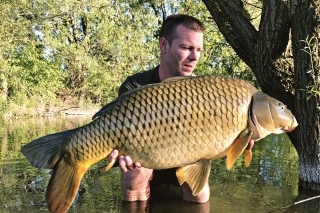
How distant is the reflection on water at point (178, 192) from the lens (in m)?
3.06

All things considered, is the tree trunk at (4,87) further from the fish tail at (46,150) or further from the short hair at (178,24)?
the fish tail at (46,150)

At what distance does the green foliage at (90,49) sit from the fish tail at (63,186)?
15.2m

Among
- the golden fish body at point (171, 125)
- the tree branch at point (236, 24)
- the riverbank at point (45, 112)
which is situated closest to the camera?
the golden fish body at point (171, 125)

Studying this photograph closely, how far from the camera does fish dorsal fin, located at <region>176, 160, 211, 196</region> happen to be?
2.09 metres

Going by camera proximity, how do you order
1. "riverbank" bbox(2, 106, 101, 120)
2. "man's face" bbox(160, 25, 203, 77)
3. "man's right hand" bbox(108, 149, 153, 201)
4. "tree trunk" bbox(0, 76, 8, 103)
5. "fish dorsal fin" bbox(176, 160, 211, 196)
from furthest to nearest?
"tree trunk" bbox(0, 76, 8, 103) → "riverbank" bbox(2, 106, 101, 120) → "man's right hand" bbox(108, 149, 153, 201) → "man's face" bbox(160, 25, 203, 77) → "fish dorsal fin" bbox(176, 160, 211, 196)

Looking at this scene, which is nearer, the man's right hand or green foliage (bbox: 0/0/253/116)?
the man's right hand

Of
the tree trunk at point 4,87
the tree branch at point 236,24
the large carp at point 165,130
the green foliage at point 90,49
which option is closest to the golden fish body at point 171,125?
the large carp at point 165,130

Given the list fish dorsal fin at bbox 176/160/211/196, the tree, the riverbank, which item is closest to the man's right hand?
fish dorsal fin at bbox 176/160/211/196

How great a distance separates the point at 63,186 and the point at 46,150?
19 centimetres

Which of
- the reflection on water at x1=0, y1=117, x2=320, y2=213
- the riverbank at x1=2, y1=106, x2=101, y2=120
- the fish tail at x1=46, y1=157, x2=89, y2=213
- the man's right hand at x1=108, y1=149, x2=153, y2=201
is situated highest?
the fish tail at x1=46, y1=157, x2=89, y2=213

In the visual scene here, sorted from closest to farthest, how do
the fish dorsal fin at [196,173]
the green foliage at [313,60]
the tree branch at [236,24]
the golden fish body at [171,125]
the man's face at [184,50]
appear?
the golden fish body at [171,125] < the fish dorsal fin at [196,173] < the man's face at [184,50] < the green foliage at [313,60] < the tree branch at [236,24]

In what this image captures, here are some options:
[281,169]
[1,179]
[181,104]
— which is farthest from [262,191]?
[1,179]

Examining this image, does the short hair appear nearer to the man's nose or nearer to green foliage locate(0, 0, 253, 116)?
the man's nose

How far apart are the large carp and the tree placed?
1.52 m
